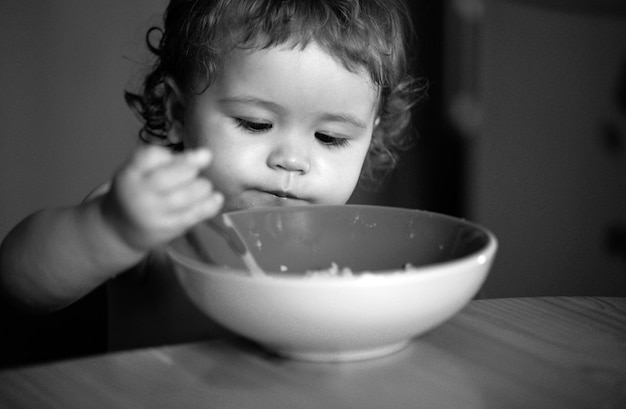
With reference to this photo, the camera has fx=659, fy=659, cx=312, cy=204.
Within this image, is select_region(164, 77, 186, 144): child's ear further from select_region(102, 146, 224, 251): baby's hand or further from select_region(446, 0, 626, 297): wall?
select_region(446, 0, 626, 297): wall

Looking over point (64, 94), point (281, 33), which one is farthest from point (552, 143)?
point (64, 94)

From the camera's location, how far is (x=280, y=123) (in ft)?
3.24

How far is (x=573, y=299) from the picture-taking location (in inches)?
28.8

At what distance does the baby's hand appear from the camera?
21.7 inches

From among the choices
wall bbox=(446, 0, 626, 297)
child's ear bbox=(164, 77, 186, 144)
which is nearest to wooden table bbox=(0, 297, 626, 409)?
child's ear bbox=(164, 77, 186, 144)

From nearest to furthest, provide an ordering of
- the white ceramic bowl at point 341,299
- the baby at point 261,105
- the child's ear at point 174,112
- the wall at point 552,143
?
the white ceramic bowl at point 341,299, the baby at point 261,105, the child's ear at point 174,112, the wall at point 552,143

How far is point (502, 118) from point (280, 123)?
916 millimetres

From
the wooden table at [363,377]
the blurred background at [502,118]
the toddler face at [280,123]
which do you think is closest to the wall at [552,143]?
the blurred background at [502,118]

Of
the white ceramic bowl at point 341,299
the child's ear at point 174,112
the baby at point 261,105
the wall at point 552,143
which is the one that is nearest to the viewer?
the white ceramic bowl at point 341,299

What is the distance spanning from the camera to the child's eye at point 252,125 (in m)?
1.00

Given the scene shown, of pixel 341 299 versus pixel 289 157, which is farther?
pixel 289 157

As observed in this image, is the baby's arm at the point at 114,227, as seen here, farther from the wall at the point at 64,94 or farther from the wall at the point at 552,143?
the wall at the point at 552,143

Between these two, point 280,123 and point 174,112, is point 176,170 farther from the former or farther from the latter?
point 174,112

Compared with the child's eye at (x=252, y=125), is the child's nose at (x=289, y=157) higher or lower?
lower
